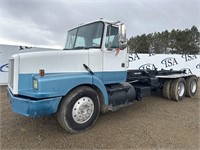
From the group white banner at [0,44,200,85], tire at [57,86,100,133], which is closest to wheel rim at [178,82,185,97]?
tire at [57,86,100,133]

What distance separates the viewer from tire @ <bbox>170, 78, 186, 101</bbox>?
6500 mm

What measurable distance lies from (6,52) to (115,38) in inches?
316

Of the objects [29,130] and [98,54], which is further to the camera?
[98,54]

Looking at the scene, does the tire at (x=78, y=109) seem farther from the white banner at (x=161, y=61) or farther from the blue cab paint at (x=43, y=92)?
the white banner at (x=161, y=61)

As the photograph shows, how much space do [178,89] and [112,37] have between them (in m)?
4.07

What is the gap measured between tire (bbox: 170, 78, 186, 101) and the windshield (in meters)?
4.09

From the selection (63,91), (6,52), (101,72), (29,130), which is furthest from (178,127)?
(6,52)

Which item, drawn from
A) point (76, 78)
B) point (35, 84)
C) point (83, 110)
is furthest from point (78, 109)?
point (35, 84)

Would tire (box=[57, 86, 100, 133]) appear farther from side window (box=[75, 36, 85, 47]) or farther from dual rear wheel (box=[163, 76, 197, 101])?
dual rear wheel (box=[163, 76, 197, 101])

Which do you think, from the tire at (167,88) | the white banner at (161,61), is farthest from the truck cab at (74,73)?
the white banner at (161,61)

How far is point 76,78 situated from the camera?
345cm

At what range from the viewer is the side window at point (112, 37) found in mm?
4168

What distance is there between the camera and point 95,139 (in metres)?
3.37

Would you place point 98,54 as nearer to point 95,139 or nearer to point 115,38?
point 115,38
